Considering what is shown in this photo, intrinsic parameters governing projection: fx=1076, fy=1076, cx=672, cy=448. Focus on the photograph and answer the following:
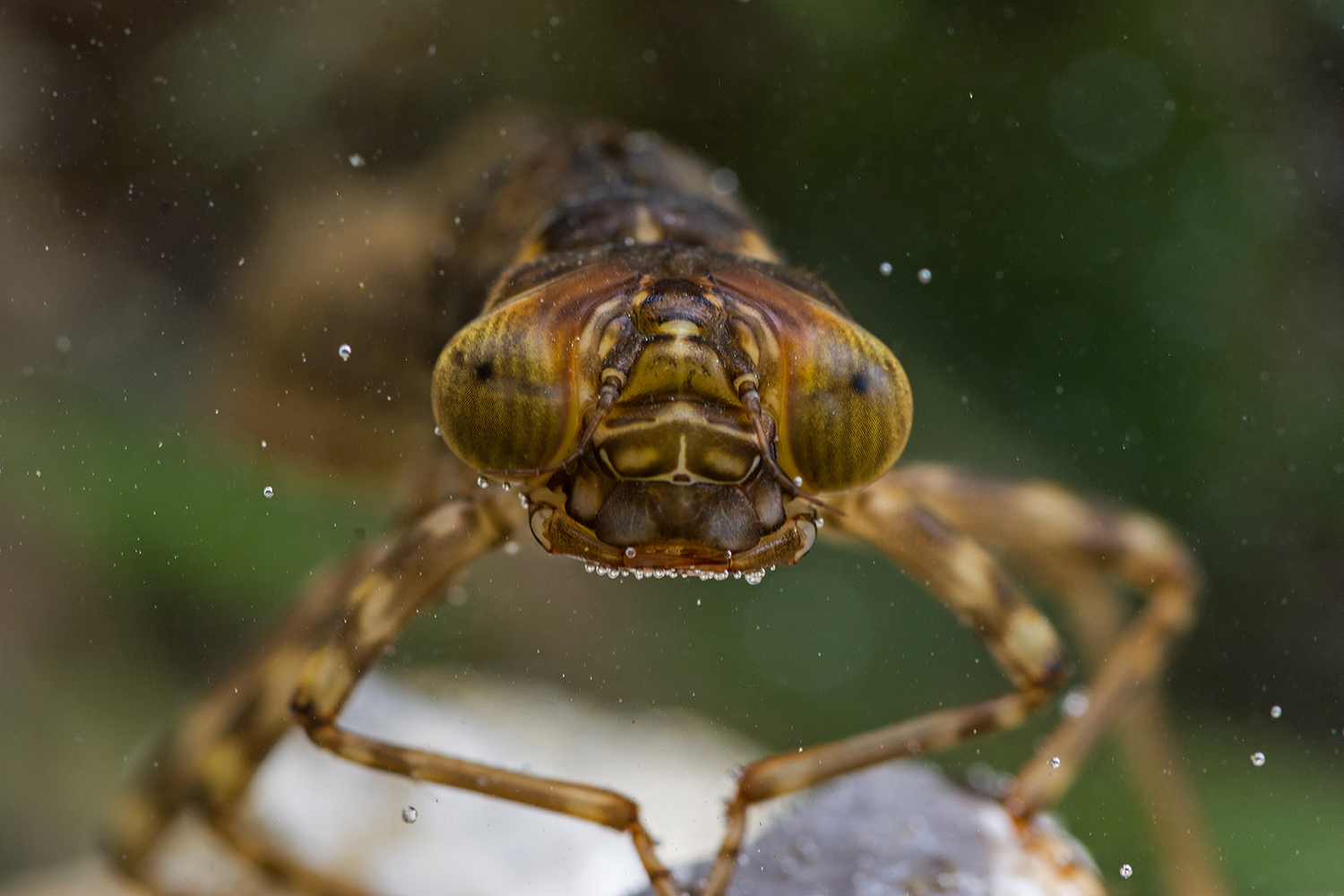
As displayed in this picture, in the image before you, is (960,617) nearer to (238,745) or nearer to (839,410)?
(839,410)

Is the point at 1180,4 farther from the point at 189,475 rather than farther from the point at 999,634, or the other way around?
the point at 189,475

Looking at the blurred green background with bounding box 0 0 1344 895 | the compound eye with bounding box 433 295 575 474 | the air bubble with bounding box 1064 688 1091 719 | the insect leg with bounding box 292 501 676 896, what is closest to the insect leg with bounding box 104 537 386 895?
the blurred green background with bounding box 0 0 1344 895

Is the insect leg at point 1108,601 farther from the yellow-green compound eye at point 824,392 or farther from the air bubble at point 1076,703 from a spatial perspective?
the yellow-green compound eye at point 824,392

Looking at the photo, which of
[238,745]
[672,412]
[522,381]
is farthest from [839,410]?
[238,745]

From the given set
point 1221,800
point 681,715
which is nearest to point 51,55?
point 681,715

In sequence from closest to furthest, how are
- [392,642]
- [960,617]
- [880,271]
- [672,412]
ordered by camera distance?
1. [672,412]
2. [392,642]
3. [880,271]
4. [960,617]

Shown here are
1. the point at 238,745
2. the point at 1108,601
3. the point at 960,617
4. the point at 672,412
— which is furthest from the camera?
the point at 1108,601
